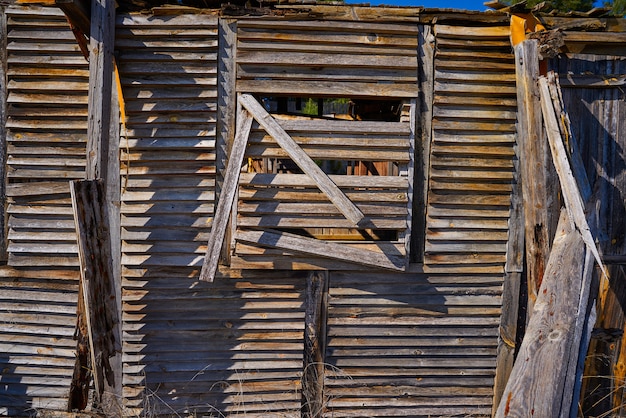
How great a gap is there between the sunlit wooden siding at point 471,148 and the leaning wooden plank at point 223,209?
198cm

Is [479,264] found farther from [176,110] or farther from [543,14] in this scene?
[176,110]

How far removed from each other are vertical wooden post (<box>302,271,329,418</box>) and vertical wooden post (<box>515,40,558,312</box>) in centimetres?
208

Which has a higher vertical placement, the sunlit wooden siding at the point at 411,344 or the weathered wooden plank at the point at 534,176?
the weathered wooden plank at the point at 534,176

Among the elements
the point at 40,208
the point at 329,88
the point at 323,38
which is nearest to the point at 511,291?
the point at 329,88

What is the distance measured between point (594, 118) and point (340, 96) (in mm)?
2593

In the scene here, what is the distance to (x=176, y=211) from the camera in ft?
16.3

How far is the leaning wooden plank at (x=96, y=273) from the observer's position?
420 cm

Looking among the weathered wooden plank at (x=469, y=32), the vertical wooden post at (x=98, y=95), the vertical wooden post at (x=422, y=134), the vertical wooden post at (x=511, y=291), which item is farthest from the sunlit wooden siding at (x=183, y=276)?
the weathered wooden plank at (x=469, y=32)

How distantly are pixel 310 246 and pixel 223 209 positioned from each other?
92 centimetres

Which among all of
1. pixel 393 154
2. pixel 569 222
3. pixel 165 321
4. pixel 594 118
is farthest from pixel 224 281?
pixel 594 118

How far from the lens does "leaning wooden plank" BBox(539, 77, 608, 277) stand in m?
2.61

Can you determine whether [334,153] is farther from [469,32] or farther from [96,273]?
[96,273]

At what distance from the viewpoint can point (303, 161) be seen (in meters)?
4.74

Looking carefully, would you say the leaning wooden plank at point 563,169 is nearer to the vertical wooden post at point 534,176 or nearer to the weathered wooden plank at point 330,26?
the vertical wooden post at point 534,176
